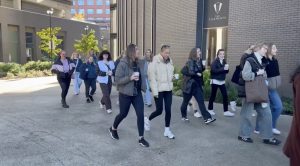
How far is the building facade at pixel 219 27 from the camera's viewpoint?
34.6ft

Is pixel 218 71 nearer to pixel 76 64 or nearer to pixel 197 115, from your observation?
pixel 197 115

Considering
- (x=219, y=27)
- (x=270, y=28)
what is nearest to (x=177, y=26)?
(x=219, y=27)

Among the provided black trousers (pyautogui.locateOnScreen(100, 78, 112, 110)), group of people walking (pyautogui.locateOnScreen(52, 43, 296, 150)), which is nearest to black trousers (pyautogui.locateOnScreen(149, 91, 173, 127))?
group of people walking (pyautogui.locateOnScreen(52, 43, 296, 150))

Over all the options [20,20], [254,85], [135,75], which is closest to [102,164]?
[135,75]

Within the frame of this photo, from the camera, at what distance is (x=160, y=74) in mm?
6582

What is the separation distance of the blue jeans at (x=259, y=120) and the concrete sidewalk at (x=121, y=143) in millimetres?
211

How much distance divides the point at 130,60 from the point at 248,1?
7.56 m

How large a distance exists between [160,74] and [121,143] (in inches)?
61.9

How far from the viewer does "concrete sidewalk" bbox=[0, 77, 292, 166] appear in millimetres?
5230

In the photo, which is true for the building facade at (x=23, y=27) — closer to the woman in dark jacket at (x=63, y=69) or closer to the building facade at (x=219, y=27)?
the building facade at (x=219, y=27)

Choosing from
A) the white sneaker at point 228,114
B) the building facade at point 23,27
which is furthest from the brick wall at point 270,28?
the building facade at point 23,27

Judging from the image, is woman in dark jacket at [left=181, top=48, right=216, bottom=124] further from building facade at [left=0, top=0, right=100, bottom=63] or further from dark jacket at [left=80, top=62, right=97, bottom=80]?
building facade at [left=0, top=0, right=100, bottom=63]

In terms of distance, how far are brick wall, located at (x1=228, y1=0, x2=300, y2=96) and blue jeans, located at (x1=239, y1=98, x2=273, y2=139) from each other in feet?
14.2

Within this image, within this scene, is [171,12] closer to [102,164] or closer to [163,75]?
[163,75]
